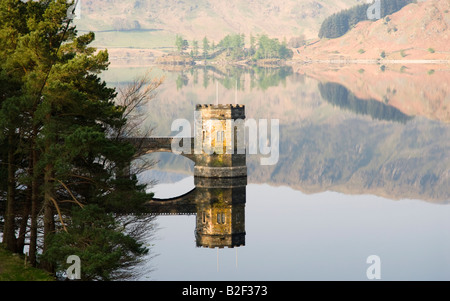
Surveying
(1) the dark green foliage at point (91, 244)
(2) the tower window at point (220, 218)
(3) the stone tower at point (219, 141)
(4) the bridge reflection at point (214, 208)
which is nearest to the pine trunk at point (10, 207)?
(1) the dark green foliage at point (91, 244)

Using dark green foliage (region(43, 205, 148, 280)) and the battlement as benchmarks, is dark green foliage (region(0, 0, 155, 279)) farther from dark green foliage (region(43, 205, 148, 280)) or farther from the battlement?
the battlement

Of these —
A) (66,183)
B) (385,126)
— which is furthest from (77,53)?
(385,126)

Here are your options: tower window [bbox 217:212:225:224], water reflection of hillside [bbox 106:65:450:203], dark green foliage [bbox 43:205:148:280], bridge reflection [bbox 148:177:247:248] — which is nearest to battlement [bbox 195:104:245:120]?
bridge reflection [bbox 148:177:247:248]

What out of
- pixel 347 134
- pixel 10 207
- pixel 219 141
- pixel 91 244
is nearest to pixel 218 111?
pixel 219 141

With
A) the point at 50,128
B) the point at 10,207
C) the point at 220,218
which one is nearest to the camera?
the point at 50,128

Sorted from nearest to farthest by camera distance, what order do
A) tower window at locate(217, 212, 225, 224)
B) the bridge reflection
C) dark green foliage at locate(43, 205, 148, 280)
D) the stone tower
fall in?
1. dark green foliage at locate(43, 205, 148, 280)
2. the bridge reflection
3. tower window at locate(217, 212, 225, 224)
4. the stone tower

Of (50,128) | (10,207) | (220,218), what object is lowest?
(220,218)

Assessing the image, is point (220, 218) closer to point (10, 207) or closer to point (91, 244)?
point (10, 207)
